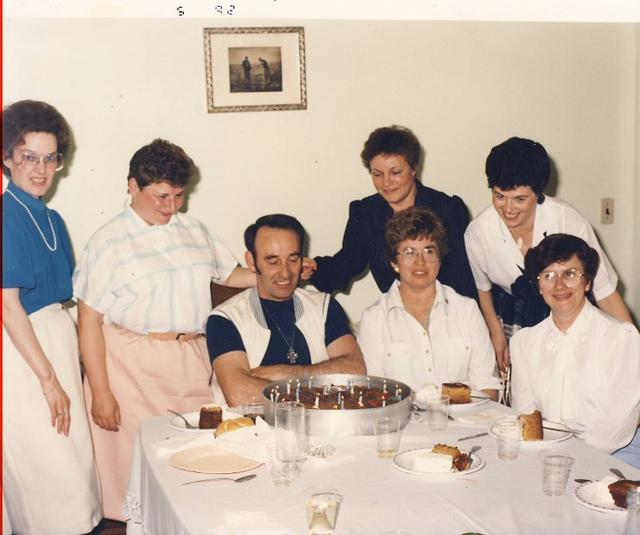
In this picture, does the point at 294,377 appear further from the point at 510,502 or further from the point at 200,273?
the point at 510,502

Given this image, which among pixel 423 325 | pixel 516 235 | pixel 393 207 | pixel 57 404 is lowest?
pixel 57 404

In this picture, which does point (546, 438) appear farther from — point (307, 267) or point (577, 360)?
point (307, 267)

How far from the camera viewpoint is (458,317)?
2898 millimetres

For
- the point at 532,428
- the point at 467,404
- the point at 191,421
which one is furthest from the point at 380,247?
the point at 532,428

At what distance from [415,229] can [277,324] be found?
0.58 meters

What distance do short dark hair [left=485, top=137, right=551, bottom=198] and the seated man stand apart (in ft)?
2.44

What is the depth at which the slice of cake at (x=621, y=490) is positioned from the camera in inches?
64.2

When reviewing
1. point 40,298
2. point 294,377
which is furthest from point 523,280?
point 40,298

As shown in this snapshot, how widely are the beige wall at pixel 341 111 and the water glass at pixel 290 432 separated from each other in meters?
1.88

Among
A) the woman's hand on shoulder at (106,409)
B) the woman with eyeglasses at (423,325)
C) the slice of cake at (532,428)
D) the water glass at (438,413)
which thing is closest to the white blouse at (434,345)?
the woman with eyeglasses at (423,325)

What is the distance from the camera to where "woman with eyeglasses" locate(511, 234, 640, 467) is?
Result: 245 centimetres

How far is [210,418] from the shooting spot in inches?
89.4

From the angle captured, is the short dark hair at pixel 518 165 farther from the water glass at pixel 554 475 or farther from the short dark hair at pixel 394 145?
the water glass at pixel 554 475

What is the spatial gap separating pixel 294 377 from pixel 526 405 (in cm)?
74
